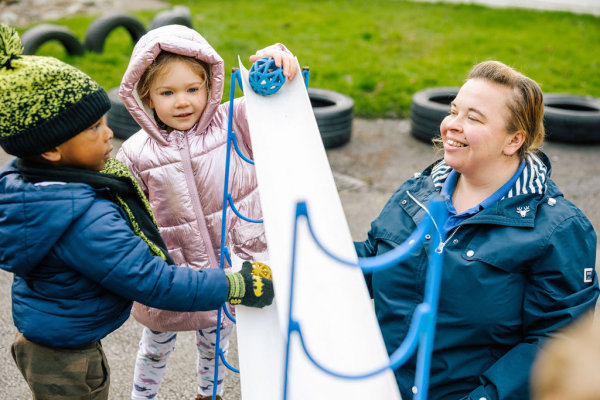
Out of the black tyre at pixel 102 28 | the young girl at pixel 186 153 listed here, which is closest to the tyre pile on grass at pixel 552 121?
the young girl at pixel 186 153

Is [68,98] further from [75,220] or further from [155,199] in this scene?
[155,199]

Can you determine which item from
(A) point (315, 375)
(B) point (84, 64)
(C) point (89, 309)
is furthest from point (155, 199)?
(B) point (84, 64)

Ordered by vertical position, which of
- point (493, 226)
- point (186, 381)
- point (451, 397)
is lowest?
point (186, 381)

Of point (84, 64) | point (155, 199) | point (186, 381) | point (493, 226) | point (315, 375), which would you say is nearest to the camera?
point (315, 375)

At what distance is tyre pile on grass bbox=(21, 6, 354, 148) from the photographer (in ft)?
18.6

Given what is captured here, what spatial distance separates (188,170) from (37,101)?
70 cm

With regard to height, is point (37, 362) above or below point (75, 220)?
below

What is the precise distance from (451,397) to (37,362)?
1.28 m

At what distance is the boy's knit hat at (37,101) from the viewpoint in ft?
5.22

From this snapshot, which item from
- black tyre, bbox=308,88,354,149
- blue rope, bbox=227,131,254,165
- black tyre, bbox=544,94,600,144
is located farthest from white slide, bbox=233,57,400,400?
black tyre, bbox=544,94,600,144

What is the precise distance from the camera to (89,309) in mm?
1796

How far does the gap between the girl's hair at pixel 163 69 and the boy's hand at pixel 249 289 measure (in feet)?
2.57

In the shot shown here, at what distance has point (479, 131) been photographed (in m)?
1.86

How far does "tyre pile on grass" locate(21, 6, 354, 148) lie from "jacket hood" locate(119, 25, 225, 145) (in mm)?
3398
